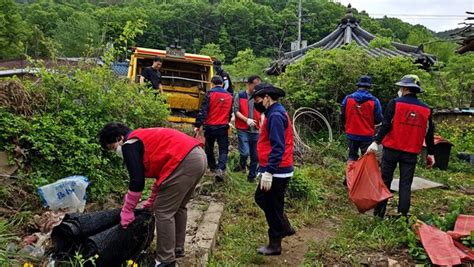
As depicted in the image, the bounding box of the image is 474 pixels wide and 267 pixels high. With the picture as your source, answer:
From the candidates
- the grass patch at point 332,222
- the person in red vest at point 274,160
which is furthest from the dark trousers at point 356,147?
the person in red vest at point 274,160

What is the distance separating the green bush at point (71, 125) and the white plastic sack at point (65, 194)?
295 mm

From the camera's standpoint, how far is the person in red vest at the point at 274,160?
3836mm

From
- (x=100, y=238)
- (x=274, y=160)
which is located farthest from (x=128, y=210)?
(x=274, y=160)

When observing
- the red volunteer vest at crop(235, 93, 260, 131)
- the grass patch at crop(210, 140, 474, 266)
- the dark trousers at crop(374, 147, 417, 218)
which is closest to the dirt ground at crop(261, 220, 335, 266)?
the grass patch at crop(210, 140, 474, 266)

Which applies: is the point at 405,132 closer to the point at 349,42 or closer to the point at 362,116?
the point at 362,116

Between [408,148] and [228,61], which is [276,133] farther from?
[228,61]

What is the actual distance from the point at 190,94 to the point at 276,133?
6069mm

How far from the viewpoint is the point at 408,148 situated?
4.86 metres

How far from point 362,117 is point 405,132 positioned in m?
1.59

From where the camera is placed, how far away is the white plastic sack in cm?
398

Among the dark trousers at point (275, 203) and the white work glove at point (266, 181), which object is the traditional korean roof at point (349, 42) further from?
the white work glove at point (266, 181)

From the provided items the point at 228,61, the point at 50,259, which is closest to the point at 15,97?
the point at 50,259

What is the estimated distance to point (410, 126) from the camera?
485cm

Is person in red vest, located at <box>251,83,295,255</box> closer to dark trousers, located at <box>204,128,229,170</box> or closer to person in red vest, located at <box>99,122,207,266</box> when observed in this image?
person in red vest, located at <box>99,122,207,266</box>
